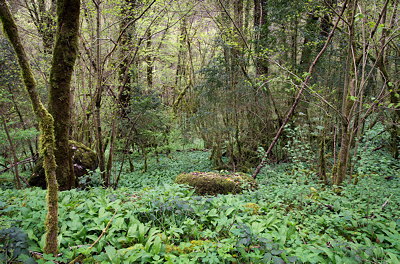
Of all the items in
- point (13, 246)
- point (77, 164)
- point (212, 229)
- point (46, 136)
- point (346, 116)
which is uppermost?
point (346, 116)

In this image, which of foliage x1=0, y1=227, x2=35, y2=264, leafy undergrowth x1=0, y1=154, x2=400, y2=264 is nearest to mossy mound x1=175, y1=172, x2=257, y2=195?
leafy undergrowth x1=0, y1=154, x2=400, y2=264

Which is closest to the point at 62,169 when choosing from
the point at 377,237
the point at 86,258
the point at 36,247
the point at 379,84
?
the point at 36,247

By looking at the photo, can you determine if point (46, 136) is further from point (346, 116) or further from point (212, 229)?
point (346, 116)

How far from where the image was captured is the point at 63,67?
3.55 m

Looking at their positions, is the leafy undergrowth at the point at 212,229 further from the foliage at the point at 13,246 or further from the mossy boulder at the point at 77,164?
the mossy boulder at the point at 77,164

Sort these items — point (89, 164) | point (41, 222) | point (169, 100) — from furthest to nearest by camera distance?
1. point (169, 100)
2. point (89, 164)
3. point (41, 222)

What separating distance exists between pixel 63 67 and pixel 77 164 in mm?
3499

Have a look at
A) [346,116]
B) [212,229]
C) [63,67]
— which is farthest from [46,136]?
[346,116]

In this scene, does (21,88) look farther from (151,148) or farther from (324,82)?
(324,82)

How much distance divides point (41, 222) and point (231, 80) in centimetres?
636

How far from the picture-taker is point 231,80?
767cm

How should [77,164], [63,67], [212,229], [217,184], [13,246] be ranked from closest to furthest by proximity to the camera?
[13,246] < [212,229] < [63,67] < [217,184] < [77,164]

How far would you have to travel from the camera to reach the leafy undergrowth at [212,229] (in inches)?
88.7

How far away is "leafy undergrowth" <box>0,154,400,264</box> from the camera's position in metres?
2.25
